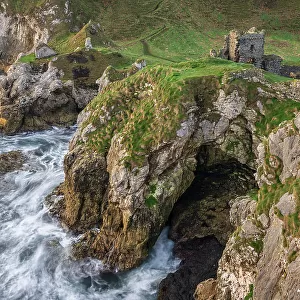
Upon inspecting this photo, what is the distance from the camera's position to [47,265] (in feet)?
86.5

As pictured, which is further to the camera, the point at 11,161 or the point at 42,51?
the point at 42,51

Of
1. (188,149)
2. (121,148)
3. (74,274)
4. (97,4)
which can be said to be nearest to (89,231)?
(74,274)

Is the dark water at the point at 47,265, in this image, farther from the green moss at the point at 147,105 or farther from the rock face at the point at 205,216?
the green moss at the point at 147,105

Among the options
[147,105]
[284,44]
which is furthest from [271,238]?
[284,44]

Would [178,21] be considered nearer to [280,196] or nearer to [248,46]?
[248,46]

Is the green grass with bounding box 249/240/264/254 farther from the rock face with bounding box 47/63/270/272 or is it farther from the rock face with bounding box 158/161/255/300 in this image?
the rock face with bounding box 47/63/270/272

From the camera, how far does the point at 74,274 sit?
82.6 ft

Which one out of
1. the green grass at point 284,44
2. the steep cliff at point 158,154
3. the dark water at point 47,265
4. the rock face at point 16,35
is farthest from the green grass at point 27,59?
the green grass at point 284,44

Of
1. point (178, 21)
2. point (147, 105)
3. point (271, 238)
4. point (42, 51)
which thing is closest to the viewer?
point (271, 238)

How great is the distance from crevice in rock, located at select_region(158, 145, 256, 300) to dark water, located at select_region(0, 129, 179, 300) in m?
1.26

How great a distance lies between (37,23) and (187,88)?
252ft

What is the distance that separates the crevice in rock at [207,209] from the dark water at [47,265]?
1.26 m

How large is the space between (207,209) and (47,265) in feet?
44.5

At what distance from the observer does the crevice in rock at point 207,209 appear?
2522 cm
